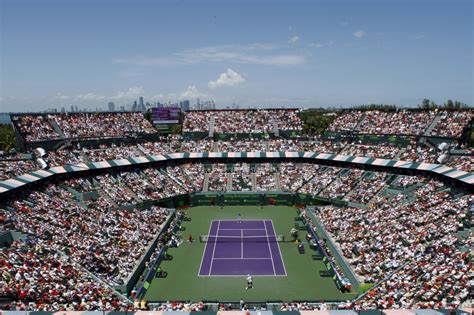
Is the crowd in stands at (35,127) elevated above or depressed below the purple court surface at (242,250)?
above

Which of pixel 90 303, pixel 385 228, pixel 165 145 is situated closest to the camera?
pixel 90 303

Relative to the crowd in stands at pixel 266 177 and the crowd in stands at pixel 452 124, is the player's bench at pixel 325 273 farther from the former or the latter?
the crowd in stands at pixel 452 124

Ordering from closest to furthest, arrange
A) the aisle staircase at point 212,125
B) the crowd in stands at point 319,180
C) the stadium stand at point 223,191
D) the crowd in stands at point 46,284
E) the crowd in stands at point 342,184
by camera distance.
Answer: the crowd in stands at point 46,284
the stadium stand at point 223,191
the crowd in stands at point 342,184
the crowd in stands at point 319,180
the aisle staircase at point 212,125

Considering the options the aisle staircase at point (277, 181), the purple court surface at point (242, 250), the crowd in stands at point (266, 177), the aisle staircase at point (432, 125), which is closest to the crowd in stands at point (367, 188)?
the aisle staircase at point (432, 125)

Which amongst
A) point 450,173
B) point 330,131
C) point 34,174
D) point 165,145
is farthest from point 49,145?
point 450,173

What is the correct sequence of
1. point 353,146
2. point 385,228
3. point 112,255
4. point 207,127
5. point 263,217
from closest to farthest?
point 112,255 → point 385,228 → point 263,217 → point 353,146 → point 207,127

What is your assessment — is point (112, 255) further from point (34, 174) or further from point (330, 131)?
point (330, 131)

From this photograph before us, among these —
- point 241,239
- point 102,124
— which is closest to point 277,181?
point 241,239
